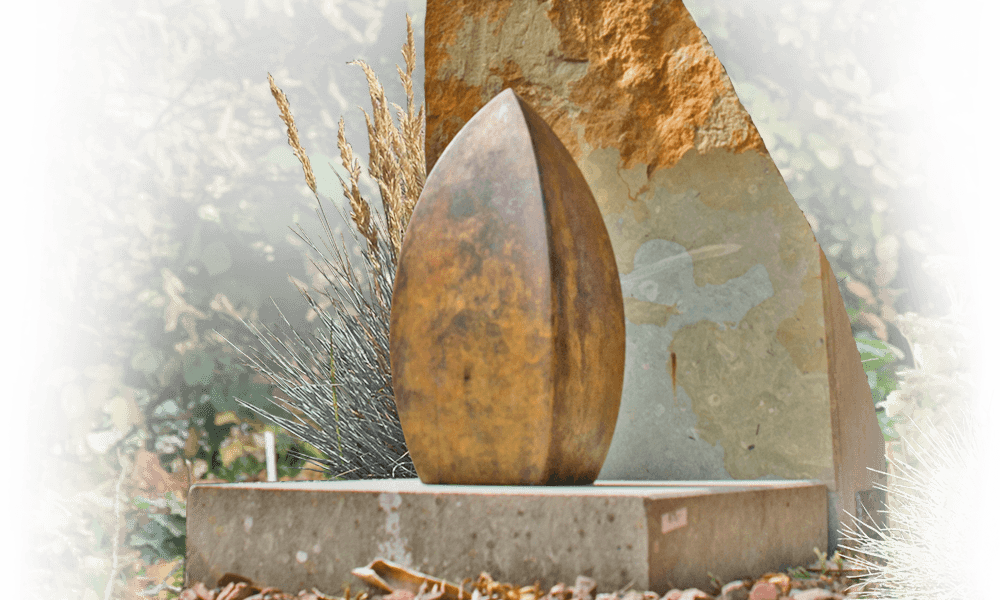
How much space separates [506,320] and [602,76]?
2.87 feet

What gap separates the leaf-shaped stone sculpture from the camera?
5.09 ft

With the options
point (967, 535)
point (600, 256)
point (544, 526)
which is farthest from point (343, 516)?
point (967, 535)

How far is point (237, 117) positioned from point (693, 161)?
7.42 ft

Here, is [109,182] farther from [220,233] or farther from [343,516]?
[343,516]

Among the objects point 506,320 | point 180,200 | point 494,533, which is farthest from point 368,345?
point 180,200

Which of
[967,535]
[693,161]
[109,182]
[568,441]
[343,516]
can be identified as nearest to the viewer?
[967,535]

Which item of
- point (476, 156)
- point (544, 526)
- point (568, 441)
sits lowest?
point (544, 526)

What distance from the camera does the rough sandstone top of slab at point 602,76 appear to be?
6.69ft

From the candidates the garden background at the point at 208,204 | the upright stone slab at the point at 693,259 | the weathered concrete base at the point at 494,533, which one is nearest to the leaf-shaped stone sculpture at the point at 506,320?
the weathered concrete base at the point at 494,533

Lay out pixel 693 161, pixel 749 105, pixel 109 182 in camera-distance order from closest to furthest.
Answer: pixel 693 161 → pixel 749 105 → pixel 109 182

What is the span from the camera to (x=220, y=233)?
345 cm

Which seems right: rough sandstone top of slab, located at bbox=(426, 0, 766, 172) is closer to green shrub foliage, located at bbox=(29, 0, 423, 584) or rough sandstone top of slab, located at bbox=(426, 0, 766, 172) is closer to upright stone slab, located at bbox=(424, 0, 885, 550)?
upright stone slab, located at bbox=(424, 0, 885, 550)

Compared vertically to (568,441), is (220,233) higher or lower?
higher

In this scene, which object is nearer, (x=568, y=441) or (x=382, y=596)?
(x=382, y=596)
